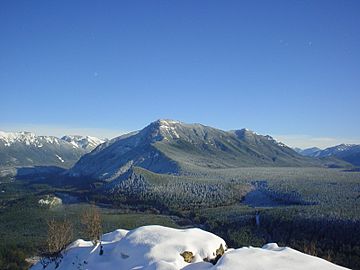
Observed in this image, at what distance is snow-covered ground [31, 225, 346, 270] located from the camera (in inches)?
2158

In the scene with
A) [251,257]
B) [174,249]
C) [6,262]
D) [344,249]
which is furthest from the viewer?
[344,249]

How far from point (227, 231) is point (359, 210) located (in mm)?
62110

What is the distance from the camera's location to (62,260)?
81125 millimetres

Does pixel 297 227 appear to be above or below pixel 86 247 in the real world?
below

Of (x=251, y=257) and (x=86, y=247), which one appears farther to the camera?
(x=86, y=247)

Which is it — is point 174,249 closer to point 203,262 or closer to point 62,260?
point 203,262

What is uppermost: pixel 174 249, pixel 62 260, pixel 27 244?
pixel 174 249

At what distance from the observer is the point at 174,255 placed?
6456 centimetres

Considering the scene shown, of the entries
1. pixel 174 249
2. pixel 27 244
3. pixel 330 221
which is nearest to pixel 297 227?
pixel 330 221

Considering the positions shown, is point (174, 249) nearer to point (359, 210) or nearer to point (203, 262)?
point (203, 262)

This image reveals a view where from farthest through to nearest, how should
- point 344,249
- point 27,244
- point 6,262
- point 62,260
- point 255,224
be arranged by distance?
point 255,224 → point 27,244 → point 344,249 → point 6,262 → point 62,260

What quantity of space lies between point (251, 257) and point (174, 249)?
14.5 metres

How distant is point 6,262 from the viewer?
133m

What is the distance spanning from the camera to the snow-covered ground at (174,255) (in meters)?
54.8
